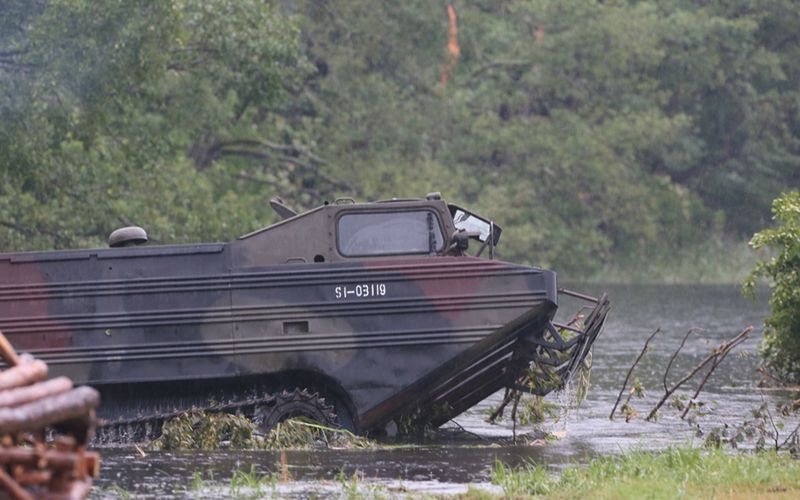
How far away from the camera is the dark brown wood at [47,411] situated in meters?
8.12

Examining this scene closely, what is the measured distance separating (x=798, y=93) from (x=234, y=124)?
24900 mm

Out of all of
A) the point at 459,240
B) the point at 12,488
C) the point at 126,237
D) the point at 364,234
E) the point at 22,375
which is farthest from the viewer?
the point at 126,237

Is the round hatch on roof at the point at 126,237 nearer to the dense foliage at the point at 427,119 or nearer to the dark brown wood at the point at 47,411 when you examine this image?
the dark brown wood at the point at 47,411

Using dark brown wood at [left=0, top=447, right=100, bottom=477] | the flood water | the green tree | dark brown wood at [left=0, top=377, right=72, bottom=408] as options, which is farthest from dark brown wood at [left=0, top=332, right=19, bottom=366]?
the green tree

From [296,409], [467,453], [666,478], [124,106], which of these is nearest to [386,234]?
[296,409]

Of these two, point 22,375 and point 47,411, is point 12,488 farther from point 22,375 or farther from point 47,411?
point 22,375

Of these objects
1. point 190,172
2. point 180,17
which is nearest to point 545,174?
point 190,172

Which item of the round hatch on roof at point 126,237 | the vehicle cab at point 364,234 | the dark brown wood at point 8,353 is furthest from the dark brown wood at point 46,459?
the round hatch on roof at point 126,237

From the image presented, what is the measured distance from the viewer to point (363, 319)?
15.7 meters

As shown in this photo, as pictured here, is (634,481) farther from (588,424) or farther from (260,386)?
(588,424)

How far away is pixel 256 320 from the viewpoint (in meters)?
15.6

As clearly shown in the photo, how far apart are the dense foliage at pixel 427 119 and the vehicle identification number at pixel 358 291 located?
1480cm

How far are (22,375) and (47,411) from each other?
2.95 feet

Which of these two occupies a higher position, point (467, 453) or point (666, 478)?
point (467, 453)
